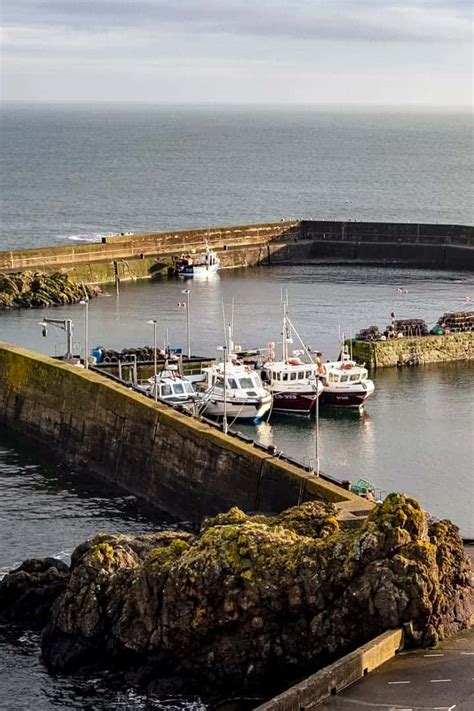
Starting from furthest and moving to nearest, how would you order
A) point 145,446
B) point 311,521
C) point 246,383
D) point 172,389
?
point 246,383 → point 172,389 → point 145,446 → point 311,521

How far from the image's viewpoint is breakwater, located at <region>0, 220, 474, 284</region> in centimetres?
11194

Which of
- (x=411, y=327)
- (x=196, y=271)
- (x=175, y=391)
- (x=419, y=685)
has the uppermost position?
(x=196, y=271)

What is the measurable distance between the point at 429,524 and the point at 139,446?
63.9 feet

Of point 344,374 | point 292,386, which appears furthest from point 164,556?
point 344,374

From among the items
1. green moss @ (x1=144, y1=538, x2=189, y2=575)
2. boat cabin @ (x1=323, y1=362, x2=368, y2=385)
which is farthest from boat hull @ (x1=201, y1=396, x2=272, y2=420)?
green moss @ (x1=144, y1=538, x2=189, y2=575)

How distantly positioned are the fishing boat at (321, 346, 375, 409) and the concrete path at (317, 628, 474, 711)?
3531cm

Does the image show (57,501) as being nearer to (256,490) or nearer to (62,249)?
(256,490)

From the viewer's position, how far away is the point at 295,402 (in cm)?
7144

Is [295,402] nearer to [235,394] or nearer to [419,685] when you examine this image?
[235,394]

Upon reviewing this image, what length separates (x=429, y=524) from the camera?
1597 inches

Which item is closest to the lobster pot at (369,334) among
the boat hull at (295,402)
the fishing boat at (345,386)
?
the fishing boat at (345,386)

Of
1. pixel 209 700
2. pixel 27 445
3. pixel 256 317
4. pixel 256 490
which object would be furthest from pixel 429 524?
pixel 256 317

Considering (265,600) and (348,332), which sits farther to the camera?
(348,332)

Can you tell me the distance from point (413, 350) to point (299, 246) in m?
39.7
